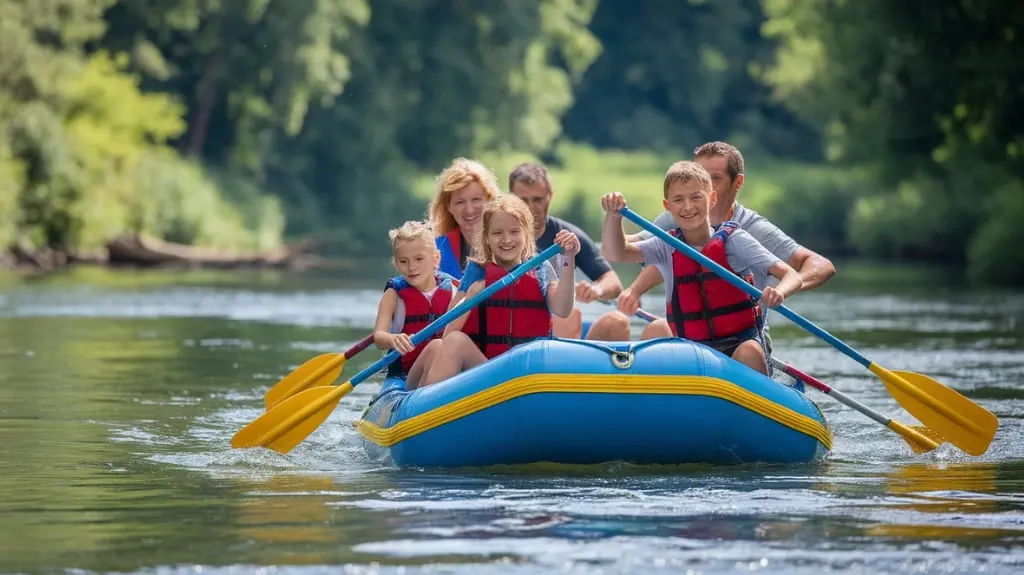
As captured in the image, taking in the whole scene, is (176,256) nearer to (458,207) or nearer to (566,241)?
(458,207)

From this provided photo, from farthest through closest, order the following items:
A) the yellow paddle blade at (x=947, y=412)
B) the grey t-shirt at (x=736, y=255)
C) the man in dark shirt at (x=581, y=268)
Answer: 1. the man in dark shirt at (x=581, y=268)
2. the yellow paddle blade at (x=947, y=412)
3. the grey t-shirt at (x=736, y=255)

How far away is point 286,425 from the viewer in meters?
7.32

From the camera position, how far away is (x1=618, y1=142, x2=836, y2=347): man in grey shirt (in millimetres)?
7400

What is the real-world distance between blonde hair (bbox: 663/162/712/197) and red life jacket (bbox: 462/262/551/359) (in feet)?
2.00

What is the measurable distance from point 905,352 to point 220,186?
2168 centimetres

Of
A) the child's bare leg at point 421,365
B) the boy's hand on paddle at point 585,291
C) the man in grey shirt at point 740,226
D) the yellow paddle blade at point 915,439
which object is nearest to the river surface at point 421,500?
the yellow paddle blade at point 915,439

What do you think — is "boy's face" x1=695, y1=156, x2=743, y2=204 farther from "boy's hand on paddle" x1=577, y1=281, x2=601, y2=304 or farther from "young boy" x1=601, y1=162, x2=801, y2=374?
"boy's hand on paddle" x1=577, y1=281, x2=601, y2=304

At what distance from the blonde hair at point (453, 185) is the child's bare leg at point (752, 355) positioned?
1.34 meters

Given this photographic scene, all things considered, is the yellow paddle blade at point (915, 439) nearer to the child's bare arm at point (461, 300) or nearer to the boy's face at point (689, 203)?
the boy's face at point (689, 203)

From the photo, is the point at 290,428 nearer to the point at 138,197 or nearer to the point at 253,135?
the point at 138,197

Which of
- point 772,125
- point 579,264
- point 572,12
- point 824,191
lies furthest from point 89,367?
point 772,125

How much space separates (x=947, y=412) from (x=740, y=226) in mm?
1060

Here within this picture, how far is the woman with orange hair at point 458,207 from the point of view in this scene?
799 centimetres

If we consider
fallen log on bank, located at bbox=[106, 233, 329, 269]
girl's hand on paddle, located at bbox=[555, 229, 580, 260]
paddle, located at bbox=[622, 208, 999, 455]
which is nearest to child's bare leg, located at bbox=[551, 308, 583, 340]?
paddle, located at bbox=[622, 208, 999, 455]
